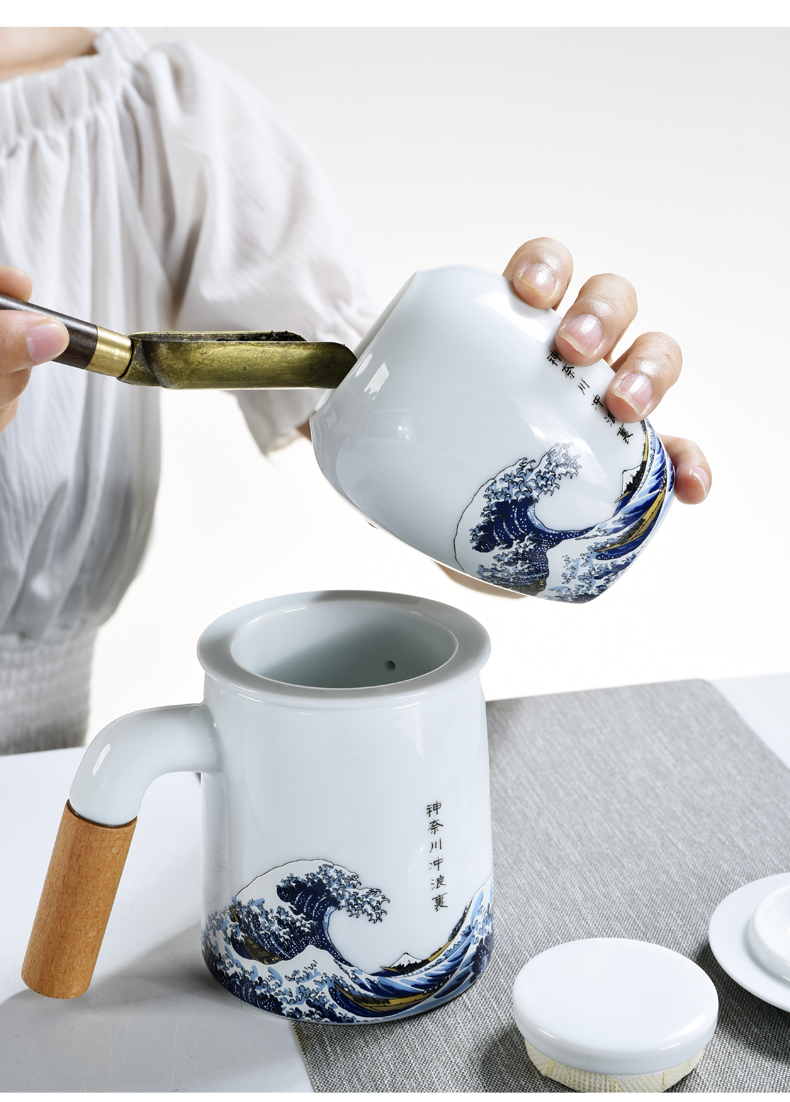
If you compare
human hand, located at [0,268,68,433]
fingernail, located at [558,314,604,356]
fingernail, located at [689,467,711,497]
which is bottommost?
human hand, located at [0,268,68,433]

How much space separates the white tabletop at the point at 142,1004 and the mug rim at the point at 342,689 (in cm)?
14

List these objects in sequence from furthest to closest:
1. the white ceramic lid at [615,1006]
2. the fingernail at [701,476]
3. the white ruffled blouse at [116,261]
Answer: the white ruffled blouse at [116,261] < the fingernail at [701,476] < the white ceramic lid at [615,1006]

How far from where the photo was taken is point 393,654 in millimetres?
484

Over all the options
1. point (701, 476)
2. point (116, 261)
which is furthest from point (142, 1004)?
point (116, 261)

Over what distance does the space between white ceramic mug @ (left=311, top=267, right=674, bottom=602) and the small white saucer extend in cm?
17

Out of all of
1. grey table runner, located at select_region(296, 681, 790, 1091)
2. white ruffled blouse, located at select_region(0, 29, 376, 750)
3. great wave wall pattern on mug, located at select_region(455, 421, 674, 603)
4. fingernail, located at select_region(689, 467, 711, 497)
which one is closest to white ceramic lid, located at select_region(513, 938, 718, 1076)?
grey table runner, located at select_region(296, 681, 790, 1091)

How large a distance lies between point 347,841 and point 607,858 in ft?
0.63

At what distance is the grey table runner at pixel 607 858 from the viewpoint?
14.6 inches

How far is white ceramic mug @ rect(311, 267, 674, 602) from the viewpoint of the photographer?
37 centimetres

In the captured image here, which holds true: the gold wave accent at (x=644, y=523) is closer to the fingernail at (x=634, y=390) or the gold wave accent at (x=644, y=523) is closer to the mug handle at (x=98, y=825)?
the fingernail at (x=634, y=390)

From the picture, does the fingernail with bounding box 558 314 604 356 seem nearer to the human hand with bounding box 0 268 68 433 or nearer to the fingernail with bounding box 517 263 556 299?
the fingernail with bounding box 517 263 556 299

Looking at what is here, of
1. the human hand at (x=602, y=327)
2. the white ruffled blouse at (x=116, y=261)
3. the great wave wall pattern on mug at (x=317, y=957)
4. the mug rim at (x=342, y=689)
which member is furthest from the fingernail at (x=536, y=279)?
the white ruffled blouse at (x=116, y=261)

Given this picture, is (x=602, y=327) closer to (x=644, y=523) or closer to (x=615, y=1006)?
(x=644, y=523)

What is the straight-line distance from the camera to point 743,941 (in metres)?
0.42
